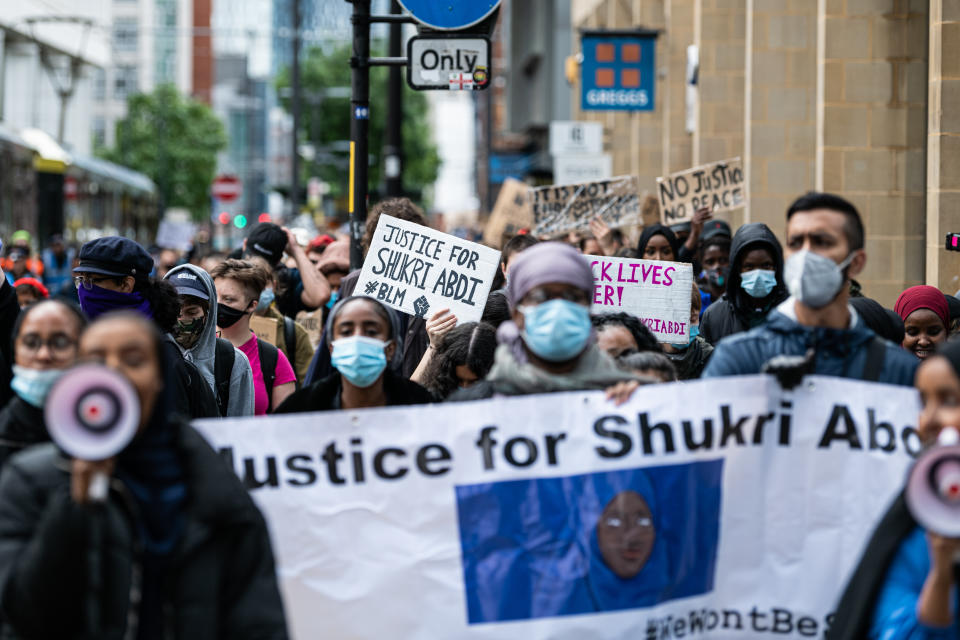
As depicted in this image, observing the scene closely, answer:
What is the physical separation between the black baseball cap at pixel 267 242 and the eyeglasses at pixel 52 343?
5.56 meters

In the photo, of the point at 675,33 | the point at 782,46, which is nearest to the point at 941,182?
the point at 782,46

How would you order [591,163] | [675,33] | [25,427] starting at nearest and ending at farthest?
[25,427] < [675,33] < [591,163]

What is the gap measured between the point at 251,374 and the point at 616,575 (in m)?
2.89

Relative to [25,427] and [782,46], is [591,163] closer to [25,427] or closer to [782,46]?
[782,46]

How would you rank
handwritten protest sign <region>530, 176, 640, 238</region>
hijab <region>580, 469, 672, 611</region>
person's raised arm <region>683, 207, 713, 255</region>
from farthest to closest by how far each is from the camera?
handwritten protest sign <region>530, 176, 640, 238</region>
person's raised arm <region>683, 207, 713, 255</region>
hijab <region>580, 469, 672, 611</region>

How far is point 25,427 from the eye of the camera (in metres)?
3.95

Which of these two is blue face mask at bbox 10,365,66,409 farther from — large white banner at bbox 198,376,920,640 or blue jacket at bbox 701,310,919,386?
blue jacket at bbox 701,310,919,386

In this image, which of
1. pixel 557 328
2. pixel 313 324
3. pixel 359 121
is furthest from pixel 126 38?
pixel 557 328

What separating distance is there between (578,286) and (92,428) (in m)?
1.65

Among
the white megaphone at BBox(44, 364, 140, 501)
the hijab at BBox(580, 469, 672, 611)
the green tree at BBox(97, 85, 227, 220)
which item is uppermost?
the green tree at BBox(97, 85, 227, 220)

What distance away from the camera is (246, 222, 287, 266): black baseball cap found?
9438 mm

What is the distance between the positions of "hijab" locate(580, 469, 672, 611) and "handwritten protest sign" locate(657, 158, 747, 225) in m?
7.93

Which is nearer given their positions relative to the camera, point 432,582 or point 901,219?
point 432,582

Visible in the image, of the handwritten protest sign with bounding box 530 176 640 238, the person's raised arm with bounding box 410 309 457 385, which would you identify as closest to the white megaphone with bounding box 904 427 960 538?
the person's raised arm with bounding box 410 309 457 385
